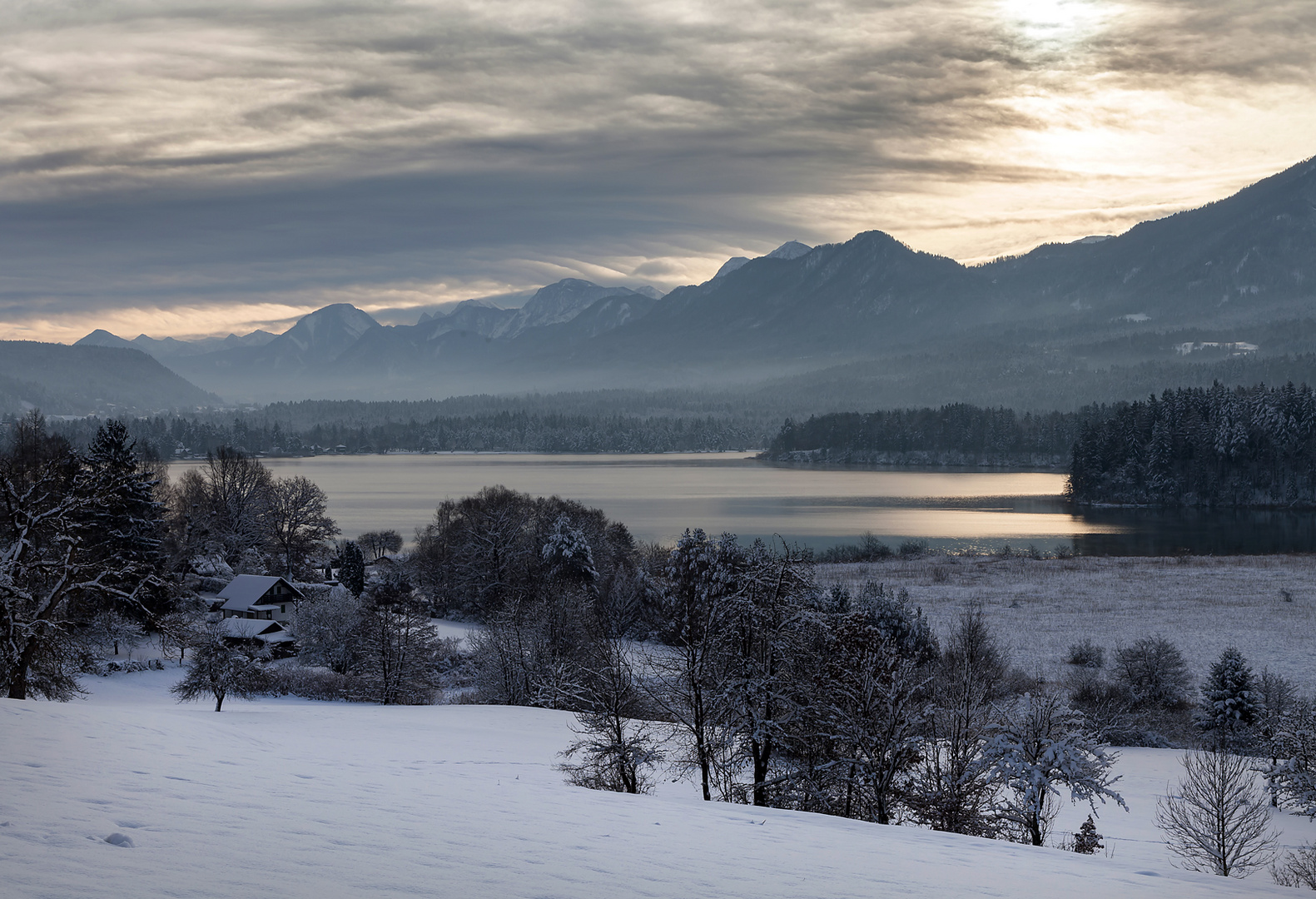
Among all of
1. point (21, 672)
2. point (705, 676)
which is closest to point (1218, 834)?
point (705, 676)

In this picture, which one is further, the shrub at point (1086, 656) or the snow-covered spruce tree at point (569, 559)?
the snow-covered spruce tree at point (569, 559)

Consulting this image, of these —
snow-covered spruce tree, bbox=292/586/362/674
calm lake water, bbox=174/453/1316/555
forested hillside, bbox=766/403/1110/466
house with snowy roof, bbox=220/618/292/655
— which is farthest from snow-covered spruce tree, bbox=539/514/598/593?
forested hillside, bbox=766/403/1110/466

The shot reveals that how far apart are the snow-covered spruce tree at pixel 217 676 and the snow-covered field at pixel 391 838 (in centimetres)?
1423

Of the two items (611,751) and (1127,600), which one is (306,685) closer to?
(611,751)

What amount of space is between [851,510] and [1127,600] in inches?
1935

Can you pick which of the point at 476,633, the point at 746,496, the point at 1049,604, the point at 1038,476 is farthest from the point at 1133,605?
the point at 1038,476

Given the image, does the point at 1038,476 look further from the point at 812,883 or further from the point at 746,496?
the point at 812,883

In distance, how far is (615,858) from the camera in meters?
7.72

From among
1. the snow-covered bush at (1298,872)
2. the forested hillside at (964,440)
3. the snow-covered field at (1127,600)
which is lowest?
the snow-covered field at (1127,600)

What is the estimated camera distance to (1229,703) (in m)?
29.3

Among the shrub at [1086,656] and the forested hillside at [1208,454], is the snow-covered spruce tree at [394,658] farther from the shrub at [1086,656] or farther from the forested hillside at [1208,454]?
the forested hillside at [1208,454]

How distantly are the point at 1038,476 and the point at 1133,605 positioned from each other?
379 feet

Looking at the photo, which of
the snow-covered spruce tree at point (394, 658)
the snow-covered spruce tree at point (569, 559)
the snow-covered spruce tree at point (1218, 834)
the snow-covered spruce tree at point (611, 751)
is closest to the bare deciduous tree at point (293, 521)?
the snow-covered spruce tree at point (569, 559)

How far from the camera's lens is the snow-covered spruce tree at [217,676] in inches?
1066
